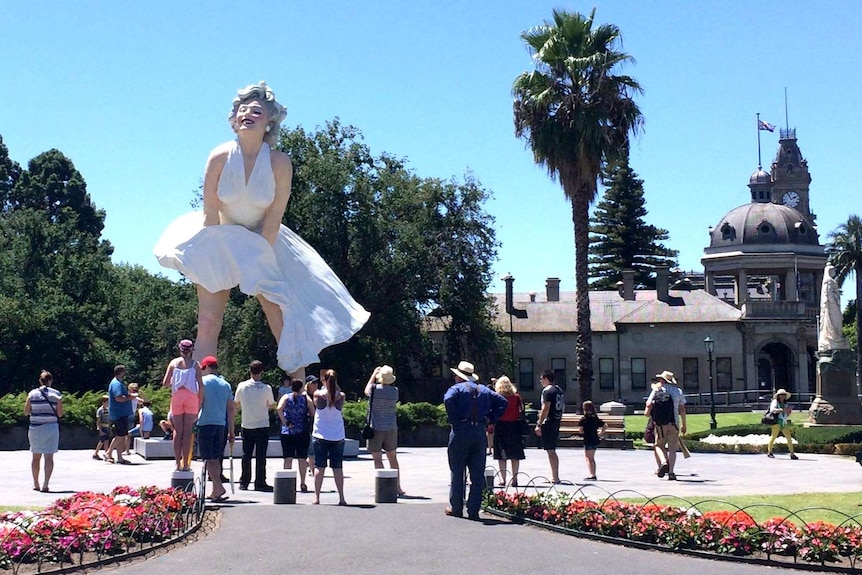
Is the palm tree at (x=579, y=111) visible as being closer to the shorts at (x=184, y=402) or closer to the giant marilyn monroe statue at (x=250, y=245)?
the giant marilyn monroe statue at (x=250, y=245)

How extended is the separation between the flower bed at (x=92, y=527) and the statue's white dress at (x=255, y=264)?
7.27 m

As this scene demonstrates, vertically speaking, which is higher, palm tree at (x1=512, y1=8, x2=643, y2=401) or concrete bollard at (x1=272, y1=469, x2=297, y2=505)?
palm tree at (x1=512, y1=8, x2=643, y2=401)

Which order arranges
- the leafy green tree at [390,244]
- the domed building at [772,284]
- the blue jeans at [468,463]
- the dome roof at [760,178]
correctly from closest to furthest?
the blue jeans at [468,463] → the leafy green tree at [390,244] → the domed building at [772,284] → the dome roof at [760,178]

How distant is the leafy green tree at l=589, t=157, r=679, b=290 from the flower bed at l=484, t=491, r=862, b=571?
258 feet

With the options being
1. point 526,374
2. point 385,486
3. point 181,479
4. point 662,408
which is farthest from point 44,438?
point 526,374

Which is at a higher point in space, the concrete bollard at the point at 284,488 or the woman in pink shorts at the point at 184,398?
the woman in pink shorts at the point at 184,398

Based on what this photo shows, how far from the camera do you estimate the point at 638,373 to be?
61.3 metres

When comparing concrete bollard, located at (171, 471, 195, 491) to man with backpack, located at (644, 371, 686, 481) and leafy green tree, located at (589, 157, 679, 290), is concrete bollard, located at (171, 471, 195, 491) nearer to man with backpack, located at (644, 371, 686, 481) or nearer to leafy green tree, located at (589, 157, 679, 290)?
man with backpack, located at (644, 371, 686, 481)

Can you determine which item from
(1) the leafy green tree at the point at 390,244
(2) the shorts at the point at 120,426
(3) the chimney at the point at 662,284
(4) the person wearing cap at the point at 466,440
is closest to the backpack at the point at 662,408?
(4) the person wearing cap at the point at 466,440

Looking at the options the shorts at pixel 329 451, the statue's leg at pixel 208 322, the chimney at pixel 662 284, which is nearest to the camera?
the shorts at pixel 329 451

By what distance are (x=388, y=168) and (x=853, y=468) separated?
25421mm

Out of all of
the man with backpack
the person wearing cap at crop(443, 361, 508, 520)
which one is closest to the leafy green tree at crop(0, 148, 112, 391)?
the man with backpack

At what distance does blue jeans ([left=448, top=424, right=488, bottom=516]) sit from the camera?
12.6m

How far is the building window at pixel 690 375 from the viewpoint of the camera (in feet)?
201
